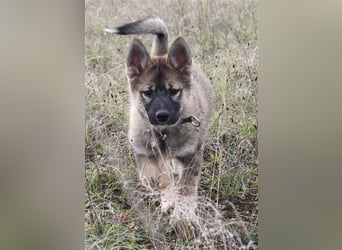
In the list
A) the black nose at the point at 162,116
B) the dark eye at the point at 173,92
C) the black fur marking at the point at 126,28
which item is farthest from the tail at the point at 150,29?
the black nose at the point at 162,116

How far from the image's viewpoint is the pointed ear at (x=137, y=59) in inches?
104

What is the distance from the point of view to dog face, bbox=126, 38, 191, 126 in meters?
2.63

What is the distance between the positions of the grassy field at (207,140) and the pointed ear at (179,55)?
4 centimetres

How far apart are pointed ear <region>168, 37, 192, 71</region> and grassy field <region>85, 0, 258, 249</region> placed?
0.04 meters

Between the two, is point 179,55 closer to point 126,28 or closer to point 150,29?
point 150,29

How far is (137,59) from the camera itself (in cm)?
264

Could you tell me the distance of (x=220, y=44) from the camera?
2.61 metres

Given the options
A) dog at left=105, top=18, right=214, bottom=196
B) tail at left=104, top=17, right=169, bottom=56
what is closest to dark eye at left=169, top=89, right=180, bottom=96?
dog at left=105, top=18, right=214, bottom=196

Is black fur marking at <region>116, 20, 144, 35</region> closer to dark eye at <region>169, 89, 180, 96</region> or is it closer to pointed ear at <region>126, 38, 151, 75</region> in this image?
pointed ear at <region>126, 38, 151, 75</region>

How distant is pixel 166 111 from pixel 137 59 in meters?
0.29

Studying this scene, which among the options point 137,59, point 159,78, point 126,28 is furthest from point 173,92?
point 126,28
